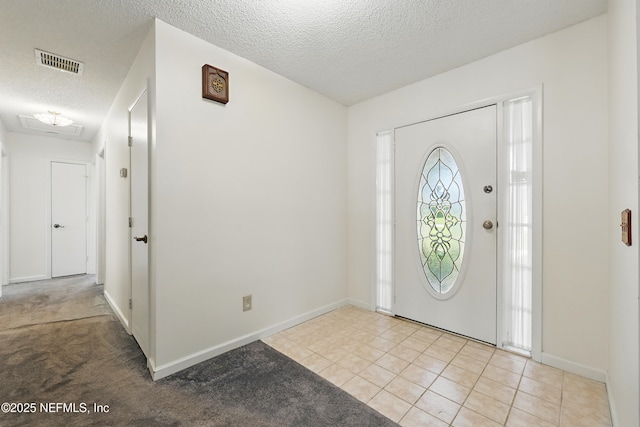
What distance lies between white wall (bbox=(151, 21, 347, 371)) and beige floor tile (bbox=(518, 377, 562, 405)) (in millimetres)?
1779

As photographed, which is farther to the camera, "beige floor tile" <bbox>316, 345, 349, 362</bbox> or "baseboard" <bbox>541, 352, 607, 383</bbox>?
"beige floor tile" <bbox>316, 345, 349, 362</bbox>

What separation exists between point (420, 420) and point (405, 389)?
0.25 metres

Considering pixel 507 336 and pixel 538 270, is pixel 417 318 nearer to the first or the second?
pixel 507 336

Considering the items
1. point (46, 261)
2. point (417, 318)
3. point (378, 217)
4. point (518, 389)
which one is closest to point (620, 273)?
point (518, 389)

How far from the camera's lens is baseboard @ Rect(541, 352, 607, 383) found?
5.75 ft

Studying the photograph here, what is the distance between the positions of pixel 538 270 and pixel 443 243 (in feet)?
2.30

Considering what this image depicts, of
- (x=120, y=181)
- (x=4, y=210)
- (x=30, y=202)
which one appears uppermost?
(x=120, y=181)

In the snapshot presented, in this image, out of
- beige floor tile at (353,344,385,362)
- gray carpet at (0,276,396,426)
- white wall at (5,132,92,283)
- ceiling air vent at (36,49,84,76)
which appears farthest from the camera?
white wall at (5,132,92,283)

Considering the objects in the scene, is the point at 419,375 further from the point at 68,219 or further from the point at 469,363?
the point at 68,219

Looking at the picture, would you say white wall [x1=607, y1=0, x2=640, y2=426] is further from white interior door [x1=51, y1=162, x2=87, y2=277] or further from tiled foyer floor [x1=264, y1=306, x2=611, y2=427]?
white interior door [x1=51, y1=162, x2=87, y2=277]

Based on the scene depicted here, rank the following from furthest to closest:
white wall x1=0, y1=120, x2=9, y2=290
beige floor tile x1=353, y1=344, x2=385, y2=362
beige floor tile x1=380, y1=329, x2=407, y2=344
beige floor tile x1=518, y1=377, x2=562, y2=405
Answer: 1. white wall x1=0, y1=120, x2=9, y2=290
2. beige floor tile x1=380, y1=329, x2=407, y2=344
3. beige floor tile x1=353, y1=344, x2=385, y2=362
4. beige floor tile x1=518, y1=377, x2=562, y2=405

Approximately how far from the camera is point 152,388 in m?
1.70

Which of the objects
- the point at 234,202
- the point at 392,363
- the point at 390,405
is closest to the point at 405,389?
the point at 390,405

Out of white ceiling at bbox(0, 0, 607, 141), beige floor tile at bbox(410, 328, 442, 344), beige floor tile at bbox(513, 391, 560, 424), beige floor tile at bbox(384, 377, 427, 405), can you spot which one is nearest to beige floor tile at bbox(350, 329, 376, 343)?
beige floor tile at bbox(410, 328, 442, 344)
